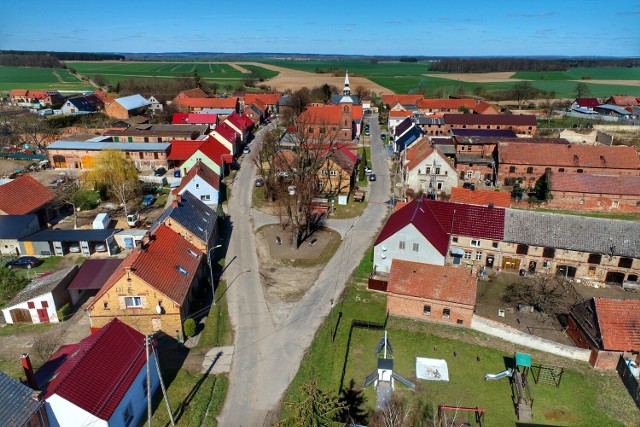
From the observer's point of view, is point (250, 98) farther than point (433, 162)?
Yes

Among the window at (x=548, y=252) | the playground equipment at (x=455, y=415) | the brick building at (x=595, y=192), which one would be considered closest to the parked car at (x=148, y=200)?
the playground equipment at (x=455, y=415)

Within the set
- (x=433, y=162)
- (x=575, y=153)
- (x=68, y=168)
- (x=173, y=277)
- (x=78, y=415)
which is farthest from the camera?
(x=68, y=168)

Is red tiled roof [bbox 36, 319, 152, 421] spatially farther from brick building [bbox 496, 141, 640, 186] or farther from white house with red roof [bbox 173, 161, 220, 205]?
brick building [bbox 496, 141, 640, 186]

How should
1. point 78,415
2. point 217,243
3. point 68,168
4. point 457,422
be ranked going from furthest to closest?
point 68,168
point 217,243
point 457,422
point 78,415

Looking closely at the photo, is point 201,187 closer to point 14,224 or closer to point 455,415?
point 14,224

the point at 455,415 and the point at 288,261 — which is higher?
the point at 288,261

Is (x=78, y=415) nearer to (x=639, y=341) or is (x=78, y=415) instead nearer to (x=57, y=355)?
(x=57, y=355)

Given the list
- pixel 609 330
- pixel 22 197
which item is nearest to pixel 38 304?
pixel 22 197

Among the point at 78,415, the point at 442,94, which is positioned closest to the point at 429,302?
the point at 78,415
